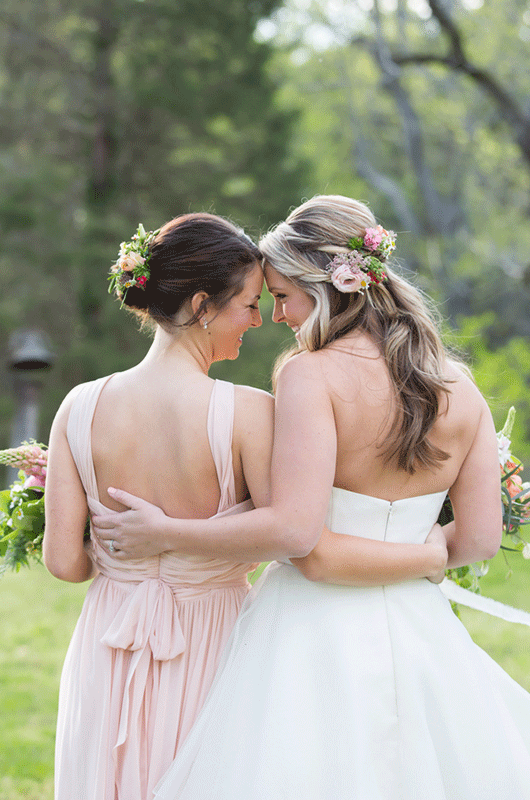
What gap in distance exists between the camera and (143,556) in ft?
7.50

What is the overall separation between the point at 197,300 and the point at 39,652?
4860 millimetres

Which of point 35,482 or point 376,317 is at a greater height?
point 376,317

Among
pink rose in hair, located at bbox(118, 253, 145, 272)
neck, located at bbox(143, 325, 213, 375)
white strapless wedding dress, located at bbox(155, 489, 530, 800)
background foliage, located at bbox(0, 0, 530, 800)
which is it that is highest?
background foliage, located at bbox(0, 0, 530, 800)

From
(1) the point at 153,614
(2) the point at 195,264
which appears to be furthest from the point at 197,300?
(1) the point at 153,614

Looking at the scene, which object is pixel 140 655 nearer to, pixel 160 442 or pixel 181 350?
pixel 160 442

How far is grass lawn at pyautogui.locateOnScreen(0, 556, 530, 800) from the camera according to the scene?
169 inches

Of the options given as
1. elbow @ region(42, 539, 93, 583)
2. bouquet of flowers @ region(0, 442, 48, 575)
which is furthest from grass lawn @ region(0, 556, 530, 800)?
elbow @ region(42, 539, 93, 583)

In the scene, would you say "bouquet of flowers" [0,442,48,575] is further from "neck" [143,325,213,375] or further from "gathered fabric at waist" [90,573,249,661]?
"neck" [143,325,213,375]

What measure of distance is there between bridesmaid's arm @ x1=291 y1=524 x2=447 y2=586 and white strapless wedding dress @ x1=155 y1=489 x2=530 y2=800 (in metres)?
0.06

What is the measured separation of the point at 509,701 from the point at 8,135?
48.9 feet

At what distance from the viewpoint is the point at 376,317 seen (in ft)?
7.73

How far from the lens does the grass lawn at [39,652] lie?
4.30 metres

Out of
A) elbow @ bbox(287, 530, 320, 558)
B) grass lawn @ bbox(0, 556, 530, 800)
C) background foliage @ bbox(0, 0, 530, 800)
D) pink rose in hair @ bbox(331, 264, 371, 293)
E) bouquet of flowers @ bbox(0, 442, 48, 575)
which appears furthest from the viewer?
background foliage @ bbox(0, 0, 530, 800)

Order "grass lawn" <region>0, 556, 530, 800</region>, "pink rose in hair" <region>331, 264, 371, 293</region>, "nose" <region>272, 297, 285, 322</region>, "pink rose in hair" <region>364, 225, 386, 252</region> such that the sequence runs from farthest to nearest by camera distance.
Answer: "grass lawn" <region>0, 556, 530, 800</region> < "nose" <region>272, 297, 285, 322</region> < "pink rose in hair" <region>364, 225, 386, 252</region> < "pink rose in hair" <region>331, 264, 371, 293</region>
